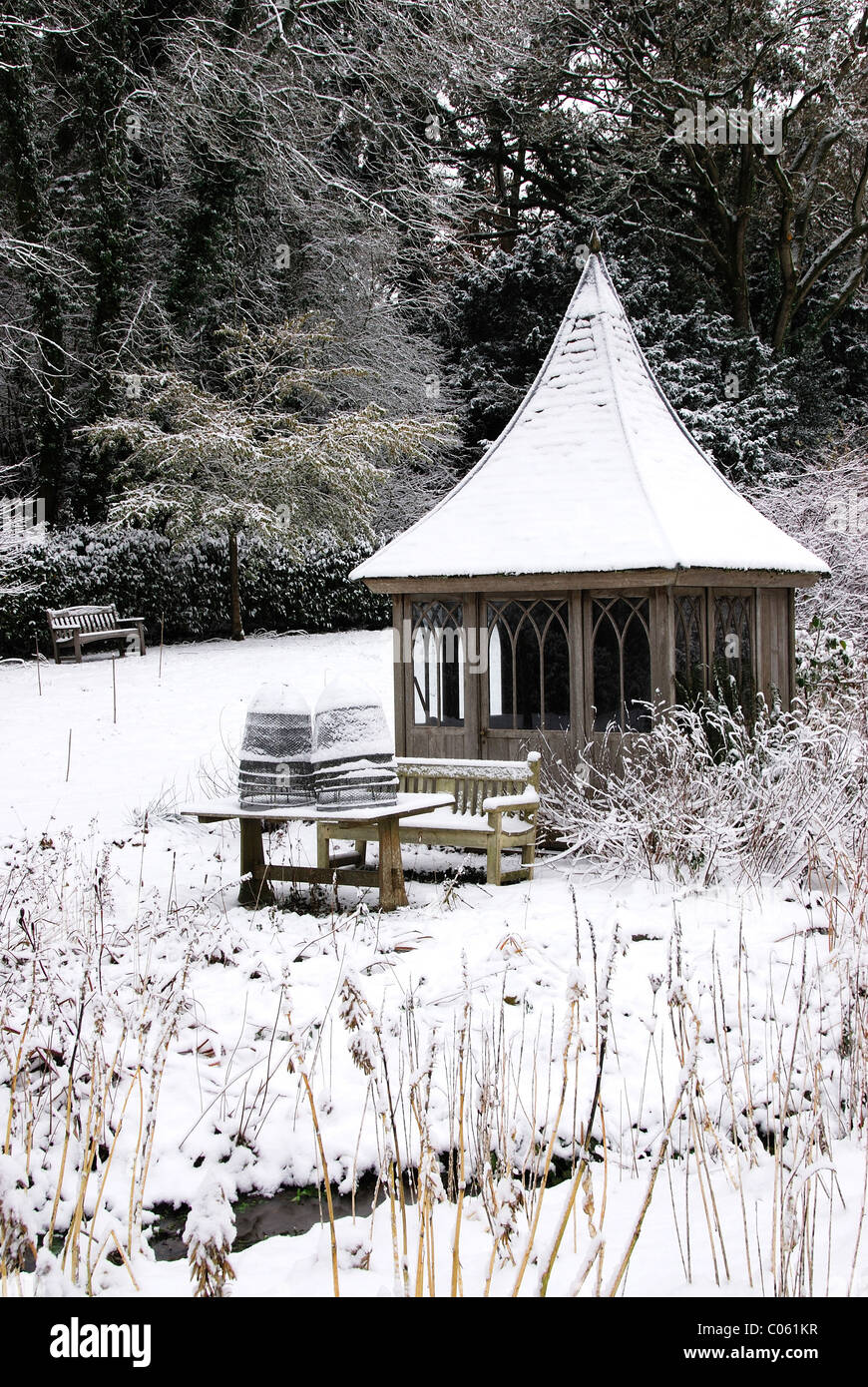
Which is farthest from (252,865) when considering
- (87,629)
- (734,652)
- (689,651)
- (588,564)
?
(87,629)

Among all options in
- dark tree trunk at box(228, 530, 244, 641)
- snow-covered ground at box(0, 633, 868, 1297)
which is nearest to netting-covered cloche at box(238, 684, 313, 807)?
snow-covered ground at box(0, 633, 868, 1297)

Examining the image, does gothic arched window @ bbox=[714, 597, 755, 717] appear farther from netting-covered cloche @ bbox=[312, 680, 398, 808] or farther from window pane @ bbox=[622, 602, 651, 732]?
netting-covered cloche @ bbox=[312, 680, 398, 808]

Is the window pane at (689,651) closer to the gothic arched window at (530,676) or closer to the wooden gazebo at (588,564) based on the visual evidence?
the wooden gazebo at (588,564)

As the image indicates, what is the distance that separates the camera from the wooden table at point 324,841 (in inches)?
262

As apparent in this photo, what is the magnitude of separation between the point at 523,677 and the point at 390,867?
4752mm

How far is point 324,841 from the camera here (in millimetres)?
7645

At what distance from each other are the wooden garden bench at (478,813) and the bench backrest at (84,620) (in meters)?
10.0

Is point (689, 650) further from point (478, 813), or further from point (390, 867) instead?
point (390, 867)

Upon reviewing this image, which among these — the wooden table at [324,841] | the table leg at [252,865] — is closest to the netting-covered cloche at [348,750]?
the wooden table at [324,841]

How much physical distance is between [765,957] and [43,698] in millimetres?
10868

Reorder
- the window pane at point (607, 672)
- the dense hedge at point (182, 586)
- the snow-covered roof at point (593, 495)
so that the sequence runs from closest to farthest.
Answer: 1. the snow-covered roof at point (593, 495)
2. the window pane at point (607, 672)
3. the dense hedge at point (182, 586)
